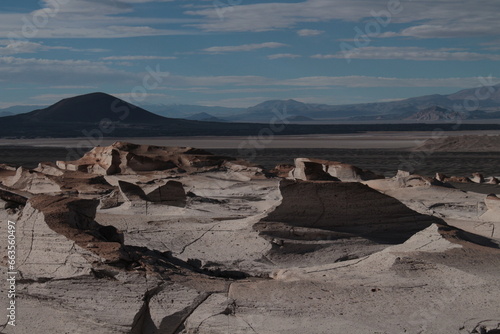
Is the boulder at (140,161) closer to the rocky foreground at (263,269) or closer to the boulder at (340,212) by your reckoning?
the rocky foreground at (263,269)

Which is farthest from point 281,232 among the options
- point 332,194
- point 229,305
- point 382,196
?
point 229,305

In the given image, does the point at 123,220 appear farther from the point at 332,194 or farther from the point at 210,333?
the point at 210,333

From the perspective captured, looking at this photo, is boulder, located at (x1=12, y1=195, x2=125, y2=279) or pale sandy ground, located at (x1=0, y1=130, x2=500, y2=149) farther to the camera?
pale sandy ground, located at (x1=0, y1=130, x2=500, y2=149)

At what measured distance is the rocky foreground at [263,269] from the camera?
5.68m

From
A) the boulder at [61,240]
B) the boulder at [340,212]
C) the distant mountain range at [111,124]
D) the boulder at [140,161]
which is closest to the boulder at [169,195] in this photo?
the boulder at [340,212]

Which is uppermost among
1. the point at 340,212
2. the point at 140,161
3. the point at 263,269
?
the point at 140,161

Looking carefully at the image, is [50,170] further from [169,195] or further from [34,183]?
[169,195]

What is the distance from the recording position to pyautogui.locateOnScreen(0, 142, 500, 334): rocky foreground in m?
5.68

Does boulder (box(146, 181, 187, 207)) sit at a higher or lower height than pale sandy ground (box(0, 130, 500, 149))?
higher

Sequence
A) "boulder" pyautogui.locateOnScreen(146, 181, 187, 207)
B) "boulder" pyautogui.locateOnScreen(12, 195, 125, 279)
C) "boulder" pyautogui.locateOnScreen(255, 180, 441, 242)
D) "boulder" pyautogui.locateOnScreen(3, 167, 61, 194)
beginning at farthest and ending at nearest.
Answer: "boulder" pyautogui.locateOnScreen(3, 167, 61, 194), "boulder" pyautogui.locateOnScreen(146, 181, 187, 207), "boulder" pyautogui.locateOnScreen(255, 180, 441, 242), "boulder" pyautogui.locateOnScreen(12, 195, 125, 279)

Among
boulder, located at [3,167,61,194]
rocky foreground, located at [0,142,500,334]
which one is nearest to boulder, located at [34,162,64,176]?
boulder, located at [3,167,61,194]

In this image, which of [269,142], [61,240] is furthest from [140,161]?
[269,142]

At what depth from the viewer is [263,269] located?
25.5ft

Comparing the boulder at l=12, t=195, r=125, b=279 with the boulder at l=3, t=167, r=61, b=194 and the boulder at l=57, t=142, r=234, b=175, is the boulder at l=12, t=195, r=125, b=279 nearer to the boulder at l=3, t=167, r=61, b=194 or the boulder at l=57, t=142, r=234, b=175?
the boulder at l=3, t=167, r=61, b=194
